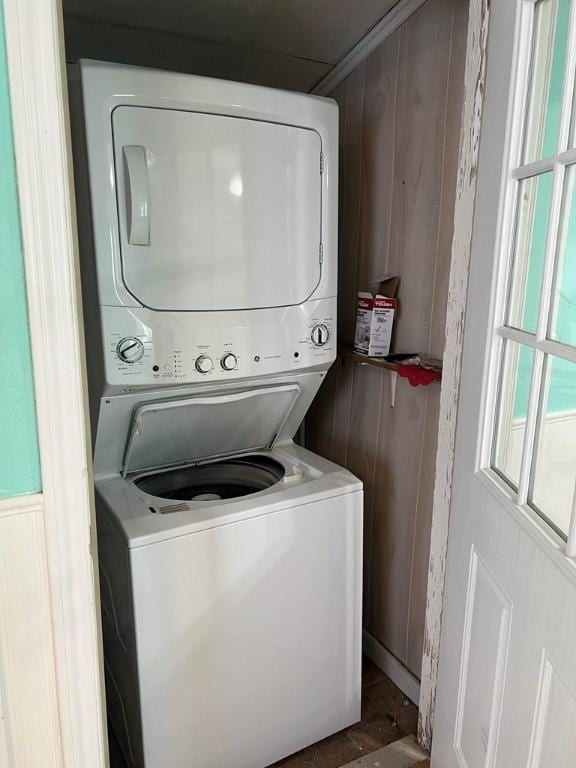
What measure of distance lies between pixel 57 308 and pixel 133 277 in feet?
1.83

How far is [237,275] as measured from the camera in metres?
1.55

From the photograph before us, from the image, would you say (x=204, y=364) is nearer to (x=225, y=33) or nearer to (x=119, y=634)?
(x=119, y=634)

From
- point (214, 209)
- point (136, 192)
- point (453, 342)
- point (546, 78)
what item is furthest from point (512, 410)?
point (136, 192)

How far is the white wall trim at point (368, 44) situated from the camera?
171 centimetres

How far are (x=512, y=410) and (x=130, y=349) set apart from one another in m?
0.94

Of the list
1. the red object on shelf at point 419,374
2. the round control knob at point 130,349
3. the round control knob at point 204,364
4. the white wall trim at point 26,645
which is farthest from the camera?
the red object on shelf at point 419,374

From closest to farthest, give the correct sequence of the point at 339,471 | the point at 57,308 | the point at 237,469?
the point at 57,308 → the point at 339,471 → the point at 237,469

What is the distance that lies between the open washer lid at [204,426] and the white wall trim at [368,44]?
1.21 meters

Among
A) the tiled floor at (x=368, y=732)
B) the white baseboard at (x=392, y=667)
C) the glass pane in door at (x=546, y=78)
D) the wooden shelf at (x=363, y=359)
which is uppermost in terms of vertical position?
the glass pane in door at (x=546, y=78)

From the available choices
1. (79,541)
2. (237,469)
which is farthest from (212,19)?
(79,541)

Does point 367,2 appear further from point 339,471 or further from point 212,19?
point 339,471

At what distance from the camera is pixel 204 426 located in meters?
1.76

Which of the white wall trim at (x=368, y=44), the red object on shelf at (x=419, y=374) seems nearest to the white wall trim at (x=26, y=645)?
the red object on shelf at (x=419, y=374)

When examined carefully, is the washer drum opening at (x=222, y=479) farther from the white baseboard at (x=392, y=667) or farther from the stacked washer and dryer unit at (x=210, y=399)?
the white baseboard at (x=392, y=667)
